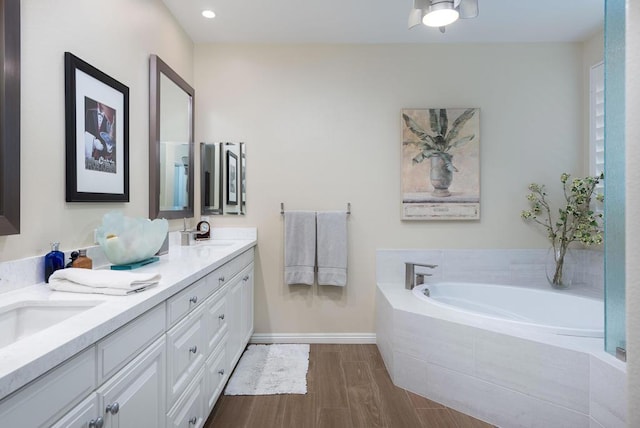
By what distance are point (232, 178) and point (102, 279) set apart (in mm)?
1871

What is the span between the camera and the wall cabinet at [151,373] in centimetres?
71

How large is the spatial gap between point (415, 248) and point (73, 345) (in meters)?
2.59

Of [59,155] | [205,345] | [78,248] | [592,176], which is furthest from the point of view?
[592,176]

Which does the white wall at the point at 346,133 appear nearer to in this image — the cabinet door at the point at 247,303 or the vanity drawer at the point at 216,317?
the cabinet door at the point at 247,303

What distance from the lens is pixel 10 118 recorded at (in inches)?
46.5

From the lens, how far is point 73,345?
29.4 inches

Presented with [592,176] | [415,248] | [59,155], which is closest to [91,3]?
[59,155]

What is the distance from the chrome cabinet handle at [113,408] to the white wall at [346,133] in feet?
6.61

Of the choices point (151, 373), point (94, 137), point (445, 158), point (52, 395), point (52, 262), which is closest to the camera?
point (52, 395)

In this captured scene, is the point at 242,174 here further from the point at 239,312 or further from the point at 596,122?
the point at 596,122

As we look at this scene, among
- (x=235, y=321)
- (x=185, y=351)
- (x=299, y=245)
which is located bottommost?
(x=235, y=321)

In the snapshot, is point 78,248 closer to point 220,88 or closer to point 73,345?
point 73,345

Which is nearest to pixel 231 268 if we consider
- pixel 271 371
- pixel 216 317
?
pixel 216 317

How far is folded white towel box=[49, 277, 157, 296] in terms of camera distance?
3.60 ft
